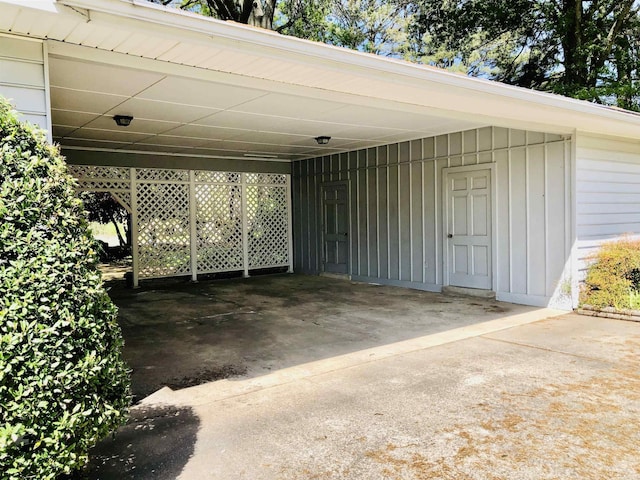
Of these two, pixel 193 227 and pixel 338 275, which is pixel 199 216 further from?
pixel 338 275

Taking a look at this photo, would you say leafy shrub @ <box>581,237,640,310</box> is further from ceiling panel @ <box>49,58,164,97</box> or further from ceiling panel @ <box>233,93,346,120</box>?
ceiling panel @ <box>49,58,164,97</box>

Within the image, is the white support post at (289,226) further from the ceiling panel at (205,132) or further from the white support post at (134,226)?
the ceiling panel at (205,132)

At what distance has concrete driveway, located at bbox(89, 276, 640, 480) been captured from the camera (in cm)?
238

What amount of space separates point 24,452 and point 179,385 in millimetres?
1879

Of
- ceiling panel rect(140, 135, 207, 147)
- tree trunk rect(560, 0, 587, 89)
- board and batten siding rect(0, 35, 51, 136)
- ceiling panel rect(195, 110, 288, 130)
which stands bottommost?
board and batten siding rect(0, 35, 51, 136)

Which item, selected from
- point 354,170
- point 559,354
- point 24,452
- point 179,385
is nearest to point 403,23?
point 354,170

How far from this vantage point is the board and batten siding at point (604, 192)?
607 cm

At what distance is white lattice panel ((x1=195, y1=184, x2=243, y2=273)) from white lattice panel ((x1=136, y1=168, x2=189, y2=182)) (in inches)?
14.4

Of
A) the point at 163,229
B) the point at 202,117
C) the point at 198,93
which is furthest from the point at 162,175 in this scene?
the point at 198,93

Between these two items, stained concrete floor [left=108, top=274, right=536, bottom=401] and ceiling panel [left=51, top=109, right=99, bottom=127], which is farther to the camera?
ceiling panel [left=51, top=109, right=99, bottom=127]

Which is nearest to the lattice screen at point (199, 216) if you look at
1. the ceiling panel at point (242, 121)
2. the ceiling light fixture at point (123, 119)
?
the ceiling light fixture at point (123, 119)

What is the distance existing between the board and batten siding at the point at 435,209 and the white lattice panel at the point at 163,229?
101 inches

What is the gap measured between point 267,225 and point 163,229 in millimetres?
→ 2316

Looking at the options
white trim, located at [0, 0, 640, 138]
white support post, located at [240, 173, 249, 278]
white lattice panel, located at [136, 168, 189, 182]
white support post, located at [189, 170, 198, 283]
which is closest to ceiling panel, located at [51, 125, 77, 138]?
white lattice panel, located at [136, 168, 189, 182]
